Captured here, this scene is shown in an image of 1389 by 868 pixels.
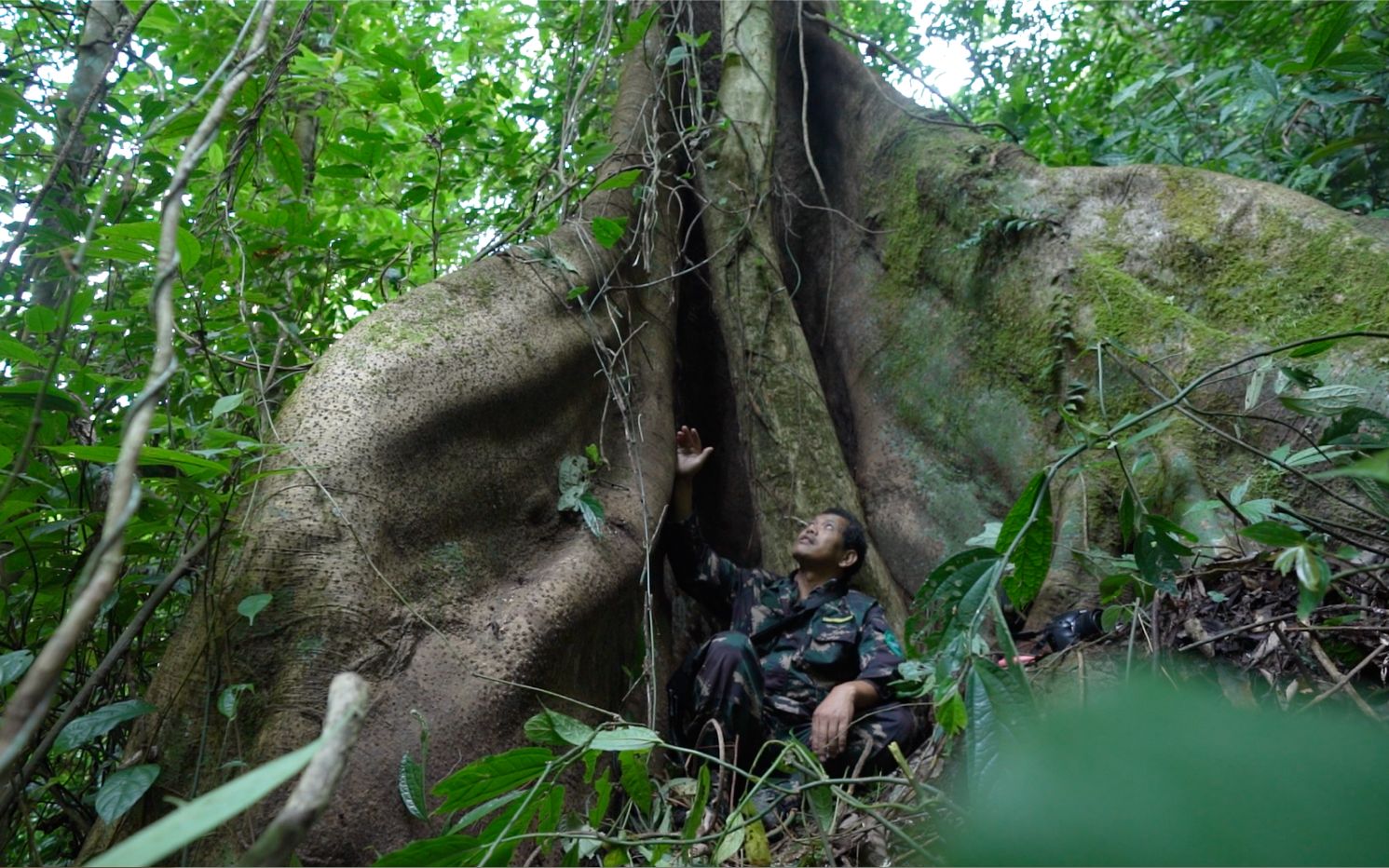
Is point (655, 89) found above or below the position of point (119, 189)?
above

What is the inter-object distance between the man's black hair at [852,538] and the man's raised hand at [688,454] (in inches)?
20.7

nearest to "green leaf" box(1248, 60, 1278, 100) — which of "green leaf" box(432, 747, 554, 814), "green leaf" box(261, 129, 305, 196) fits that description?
"green leaf" box(261, 129, 305, 196)

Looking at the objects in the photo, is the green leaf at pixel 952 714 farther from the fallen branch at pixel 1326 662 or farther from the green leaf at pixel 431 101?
the green leaf at pixel 431 101

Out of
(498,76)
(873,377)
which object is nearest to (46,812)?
(873,377)

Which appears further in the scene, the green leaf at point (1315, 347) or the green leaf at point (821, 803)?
the green leaf at point (821, 803)

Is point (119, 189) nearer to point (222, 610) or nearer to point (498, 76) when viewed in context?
point (222, 610)

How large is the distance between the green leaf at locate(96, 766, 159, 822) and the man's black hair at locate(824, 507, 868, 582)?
238 centimetres

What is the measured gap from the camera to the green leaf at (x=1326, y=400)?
1858 millimetres

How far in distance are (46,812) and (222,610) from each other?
2.34 ft

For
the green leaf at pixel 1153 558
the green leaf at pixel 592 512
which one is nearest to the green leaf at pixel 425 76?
the green leaf at pixel 592 512

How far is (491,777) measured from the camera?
4.41 feet

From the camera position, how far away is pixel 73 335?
2748 millimetres

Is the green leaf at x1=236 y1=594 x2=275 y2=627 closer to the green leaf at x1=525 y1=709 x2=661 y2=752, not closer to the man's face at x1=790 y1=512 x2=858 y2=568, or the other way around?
the green leaf at x1=525 y1=709 x2=661 y2=752

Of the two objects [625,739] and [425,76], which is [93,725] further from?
[425,76]
